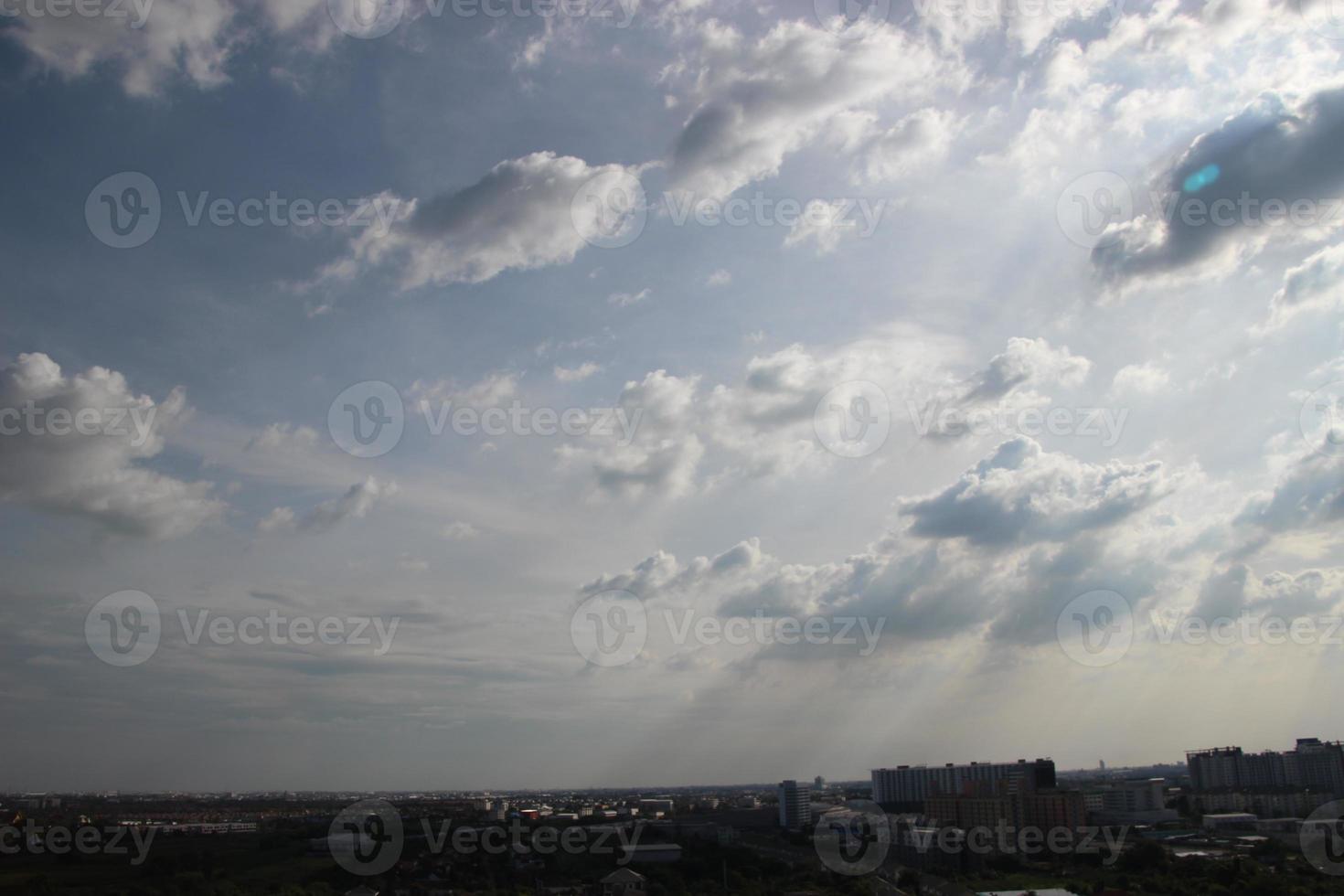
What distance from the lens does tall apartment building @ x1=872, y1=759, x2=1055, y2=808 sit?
8191 centimetres

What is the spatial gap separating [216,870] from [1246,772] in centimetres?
10905

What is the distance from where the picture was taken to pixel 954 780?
104562 millimetres

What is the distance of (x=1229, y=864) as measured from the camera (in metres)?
43.3

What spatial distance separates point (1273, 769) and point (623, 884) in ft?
317

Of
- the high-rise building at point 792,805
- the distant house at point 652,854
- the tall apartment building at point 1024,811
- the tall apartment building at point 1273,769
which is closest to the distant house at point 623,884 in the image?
the distant house at point 652,854

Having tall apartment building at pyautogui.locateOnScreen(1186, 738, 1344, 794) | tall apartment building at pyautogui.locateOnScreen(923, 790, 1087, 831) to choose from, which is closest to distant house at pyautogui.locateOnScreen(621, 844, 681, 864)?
tall apartment building at pyautogui.locateOnScreen(923, 790, 1087, 831)

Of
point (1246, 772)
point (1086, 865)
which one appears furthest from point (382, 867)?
point (1246, 772)

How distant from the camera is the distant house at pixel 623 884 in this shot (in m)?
36.7

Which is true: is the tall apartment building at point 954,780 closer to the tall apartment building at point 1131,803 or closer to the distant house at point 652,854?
the tall apartment building at point 1131,803

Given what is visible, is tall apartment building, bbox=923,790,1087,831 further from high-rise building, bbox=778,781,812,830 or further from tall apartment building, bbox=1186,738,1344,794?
tall apartment building, bbox=1186,738,1344,794

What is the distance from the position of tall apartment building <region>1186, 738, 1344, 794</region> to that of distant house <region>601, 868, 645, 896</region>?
8191 cm

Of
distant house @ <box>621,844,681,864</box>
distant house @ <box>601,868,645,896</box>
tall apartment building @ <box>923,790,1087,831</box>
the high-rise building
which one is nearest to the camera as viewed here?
distant house @ <box>601,868,645,896</box>

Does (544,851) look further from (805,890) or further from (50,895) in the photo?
(50,895)

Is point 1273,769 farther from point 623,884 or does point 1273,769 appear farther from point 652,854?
point 623,884
